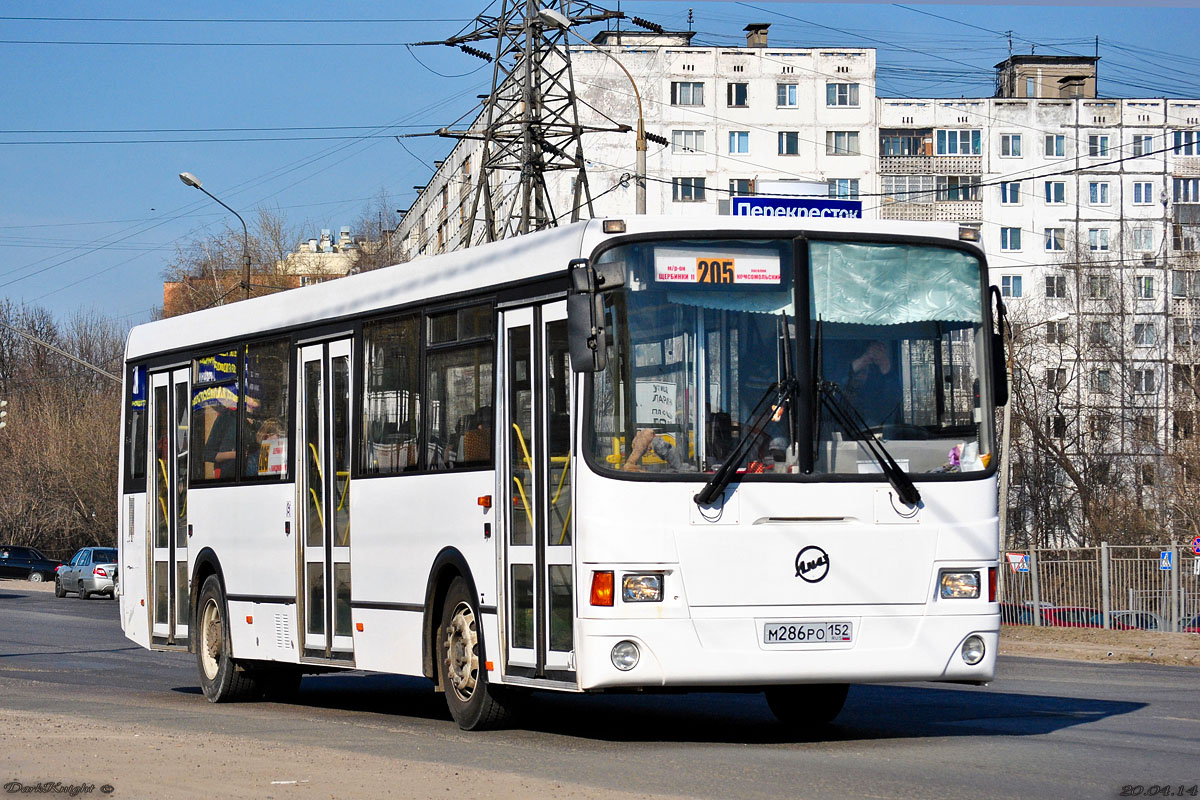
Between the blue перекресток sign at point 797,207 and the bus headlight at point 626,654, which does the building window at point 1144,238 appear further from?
the bus headlight at point 626,654

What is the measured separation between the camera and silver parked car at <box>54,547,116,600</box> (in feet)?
170

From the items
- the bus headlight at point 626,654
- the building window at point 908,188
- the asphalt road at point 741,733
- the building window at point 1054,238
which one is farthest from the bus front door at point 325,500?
the building window at point 1054,238

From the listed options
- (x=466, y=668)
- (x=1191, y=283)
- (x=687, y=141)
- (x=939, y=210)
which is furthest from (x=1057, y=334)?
(x=466, y=668)

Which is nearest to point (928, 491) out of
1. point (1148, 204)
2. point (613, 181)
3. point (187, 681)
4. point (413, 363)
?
point (413, 363)

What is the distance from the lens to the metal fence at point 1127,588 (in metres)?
31.6

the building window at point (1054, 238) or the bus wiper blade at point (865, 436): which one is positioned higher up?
the building window at point (1054, 238)

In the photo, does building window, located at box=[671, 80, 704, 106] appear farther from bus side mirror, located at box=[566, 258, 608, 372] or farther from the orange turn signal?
the orange turn signal

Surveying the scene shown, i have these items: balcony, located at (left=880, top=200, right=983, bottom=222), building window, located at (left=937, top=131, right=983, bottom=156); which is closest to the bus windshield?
balcony, located at (left=880, top=200, right=983, bottom=222)

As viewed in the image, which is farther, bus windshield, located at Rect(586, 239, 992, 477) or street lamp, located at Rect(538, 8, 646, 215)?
street lamp, located at Rect(538, 8, 646, 215)

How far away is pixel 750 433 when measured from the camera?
34.9 feet

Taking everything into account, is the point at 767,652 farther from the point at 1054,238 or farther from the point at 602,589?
the point at 1054,238

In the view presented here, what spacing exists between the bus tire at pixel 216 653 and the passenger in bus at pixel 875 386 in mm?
7005

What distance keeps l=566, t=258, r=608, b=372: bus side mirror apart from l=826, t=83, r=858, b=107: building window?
77640 mm

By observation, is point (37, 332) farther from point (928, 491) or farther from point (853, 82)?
Answer: point (928, 491)
